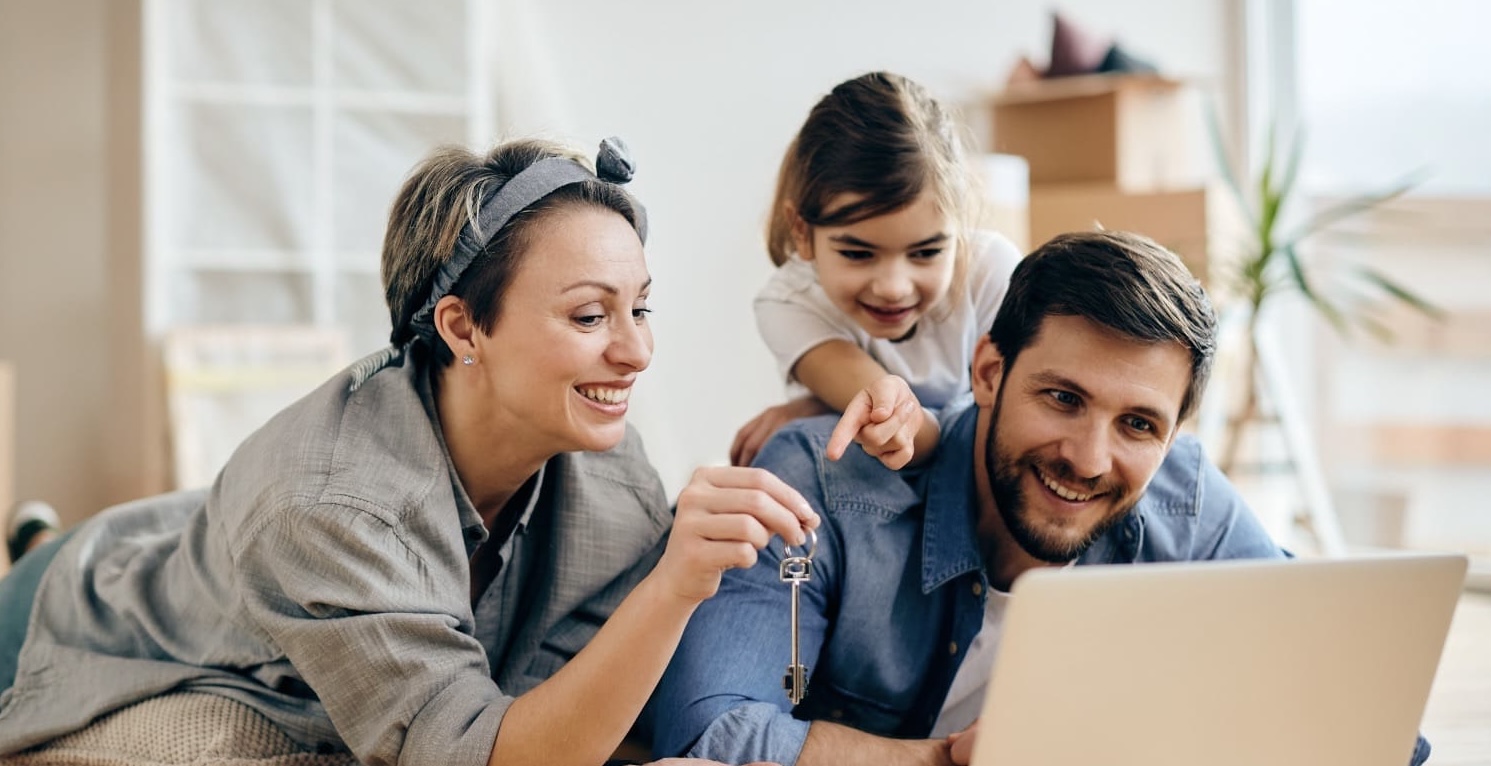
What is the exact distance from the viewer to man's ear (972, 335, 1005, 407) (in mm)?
Answer: 1750

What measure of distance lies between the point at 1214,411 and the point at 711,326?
160 centimetres

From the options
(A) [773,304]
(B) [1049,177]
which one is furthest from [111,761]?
(B) [1049,177]

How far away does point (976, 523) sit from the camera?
1.78 metres

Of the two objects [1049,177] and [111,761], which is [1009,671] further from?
[1049,177]

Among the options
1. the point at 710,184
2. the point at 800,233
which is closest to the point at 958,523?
the point at 800,233

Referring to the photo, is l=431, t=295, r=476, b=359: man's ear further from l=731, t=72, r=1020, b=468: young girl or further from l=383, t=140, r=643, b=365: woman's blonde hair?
l=731, t=72, r=1020, b=468: young girl

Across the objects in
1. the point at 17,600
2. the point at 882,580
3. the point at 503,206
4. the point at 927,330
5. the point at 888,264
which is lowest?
the point at 17,600

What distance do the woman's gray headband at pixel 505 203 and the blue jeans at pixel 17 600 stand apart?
2.65 feet

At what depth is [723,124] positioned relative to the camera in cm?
486

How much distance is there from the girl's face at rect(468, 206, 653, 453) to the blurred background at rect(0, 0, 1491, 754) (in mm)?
2501

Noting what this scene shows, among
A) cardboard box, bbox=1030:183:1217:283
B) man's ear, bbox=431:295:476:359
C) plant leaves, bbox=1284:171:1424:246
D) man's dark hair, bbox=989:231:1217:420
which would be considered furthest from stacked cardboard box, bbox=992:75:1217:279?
man's ear, bbox=431:295:476:359

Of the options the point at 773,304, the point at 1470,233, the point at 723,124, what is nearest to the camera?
the point at 773,304

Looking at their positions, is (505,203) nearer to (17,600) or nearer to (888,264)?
(888,264)

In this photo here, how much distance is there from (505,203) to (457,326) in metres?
0.15
